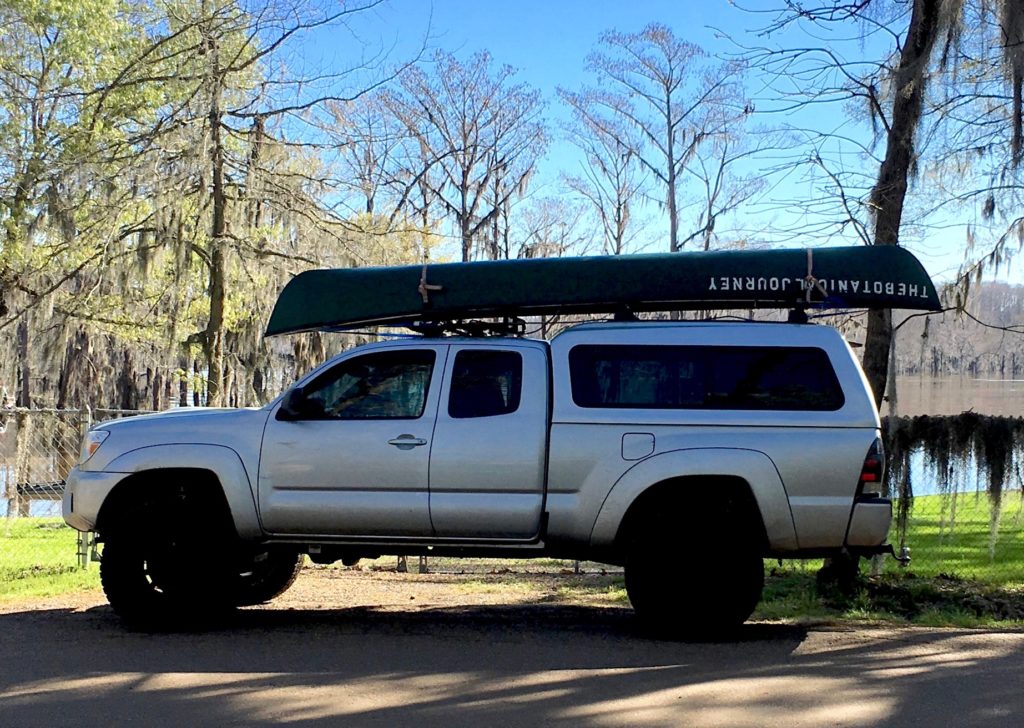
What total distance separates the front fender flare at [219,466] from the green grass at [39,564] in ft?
8.87

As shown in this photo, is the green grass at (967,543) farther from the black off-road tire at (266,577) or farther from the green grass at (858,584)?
the black off-road tire at (266,577)

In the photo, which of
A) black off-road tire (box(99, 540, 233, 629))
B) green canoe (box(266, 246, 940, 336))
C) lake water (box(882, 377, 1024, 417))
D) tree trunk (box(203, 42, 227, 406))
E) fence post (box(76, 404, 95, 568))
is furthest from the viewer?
lake water (box(882, 377, 1024, 417))

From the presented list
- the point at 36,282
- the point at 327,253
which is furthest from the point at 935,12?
the point at 36,282

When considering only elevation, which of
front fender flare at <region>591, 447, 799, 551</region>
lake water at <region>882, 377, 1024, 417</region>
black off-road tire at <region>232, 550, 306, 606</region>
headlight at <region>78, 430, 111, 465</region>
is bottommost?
black off-road tire at <region>232, 550, 306, 606</region>

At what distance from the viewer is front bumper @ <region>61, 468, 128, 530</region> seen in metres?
7.32

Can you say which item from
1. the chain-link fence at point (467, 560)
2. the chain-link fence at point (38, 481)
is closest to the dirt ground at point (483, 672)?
the chain-link fence at point (467, 560)

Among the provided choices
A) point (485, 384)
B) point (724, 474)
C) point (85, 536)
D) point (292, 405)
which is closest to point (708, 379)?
point (724, 474)

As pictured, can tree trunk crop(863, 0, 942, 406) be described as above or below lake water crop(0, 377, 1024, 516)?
above

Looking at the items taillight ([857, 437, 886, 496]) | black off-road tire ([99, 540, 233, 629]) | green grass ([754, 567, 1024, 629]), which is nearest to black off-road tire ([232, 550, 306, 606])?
black off-road tire ([99, 540, 233, 629])

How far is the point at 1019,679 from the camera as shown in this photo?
594cm

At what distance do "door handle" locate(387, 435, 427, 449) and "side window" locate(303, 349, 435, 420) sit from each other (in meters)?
0.17

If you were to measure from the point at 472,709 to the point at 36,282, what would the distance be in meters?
15.5

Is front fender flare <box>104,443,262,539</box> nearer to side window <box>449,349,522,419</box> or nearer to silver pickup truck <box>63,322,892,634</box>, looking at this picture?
silver pickup truck <box>63,322,892,634</box>

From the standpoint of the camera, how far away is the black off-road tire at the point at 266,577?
821 centimetres
